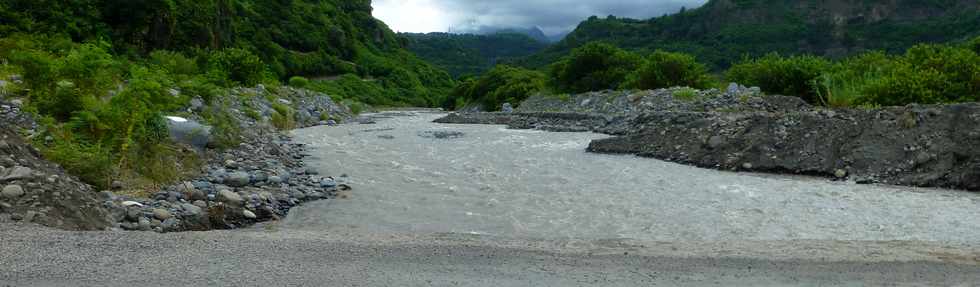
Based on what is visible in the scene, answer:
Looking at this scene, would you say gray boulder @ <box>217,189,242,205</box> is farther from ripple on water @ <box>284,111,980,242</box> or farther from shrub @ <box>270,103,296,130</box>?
shrub @ <box>270,103,296,130</box>

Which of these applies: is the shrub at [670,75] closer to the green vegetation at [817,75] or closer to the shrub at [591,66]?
the green vegetation at [817,75]

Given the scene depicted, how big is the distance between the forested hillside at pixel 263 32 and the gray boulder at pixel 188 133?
23942mm

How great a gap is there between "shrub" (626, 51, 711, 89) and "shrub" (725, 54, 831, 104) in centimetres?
493

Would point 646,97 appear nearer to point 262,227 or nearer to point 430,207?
point 430,207

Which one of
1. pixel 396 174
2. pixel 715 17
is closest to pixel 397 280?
pixel 396 174

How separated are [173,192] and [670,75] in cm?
3061

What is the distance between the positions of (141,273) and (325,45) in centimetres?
10859

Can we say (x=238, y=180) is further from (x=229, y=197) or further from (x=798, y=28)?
(x=798, y=28)

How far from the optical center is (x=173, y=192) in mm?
9555

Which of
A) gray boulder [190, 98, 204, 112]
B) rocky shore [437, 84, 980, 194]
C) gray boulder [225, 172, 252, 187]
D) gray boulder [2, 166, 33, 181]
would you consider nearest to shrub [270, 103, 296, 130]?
gray boulder [190, 98, 204, 112]

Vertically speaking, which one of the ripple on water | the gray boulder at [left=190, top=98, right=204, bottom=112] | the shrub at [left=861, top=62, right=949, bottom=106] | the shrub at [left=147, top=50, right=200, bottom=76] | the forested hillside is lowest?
the ripple on water

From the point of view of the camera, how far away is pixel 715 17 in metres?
122

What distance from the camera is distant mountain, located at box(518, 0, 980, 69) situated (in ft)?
301

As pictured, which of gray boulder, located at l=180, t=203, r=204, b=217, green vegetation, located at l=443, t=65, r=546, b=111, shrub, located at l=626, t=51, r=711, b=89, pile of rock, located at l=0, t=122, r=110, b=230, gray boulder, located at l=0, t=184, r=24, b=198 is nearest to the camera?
pile of rock, located at l=0, t=122, r=110, b=230
